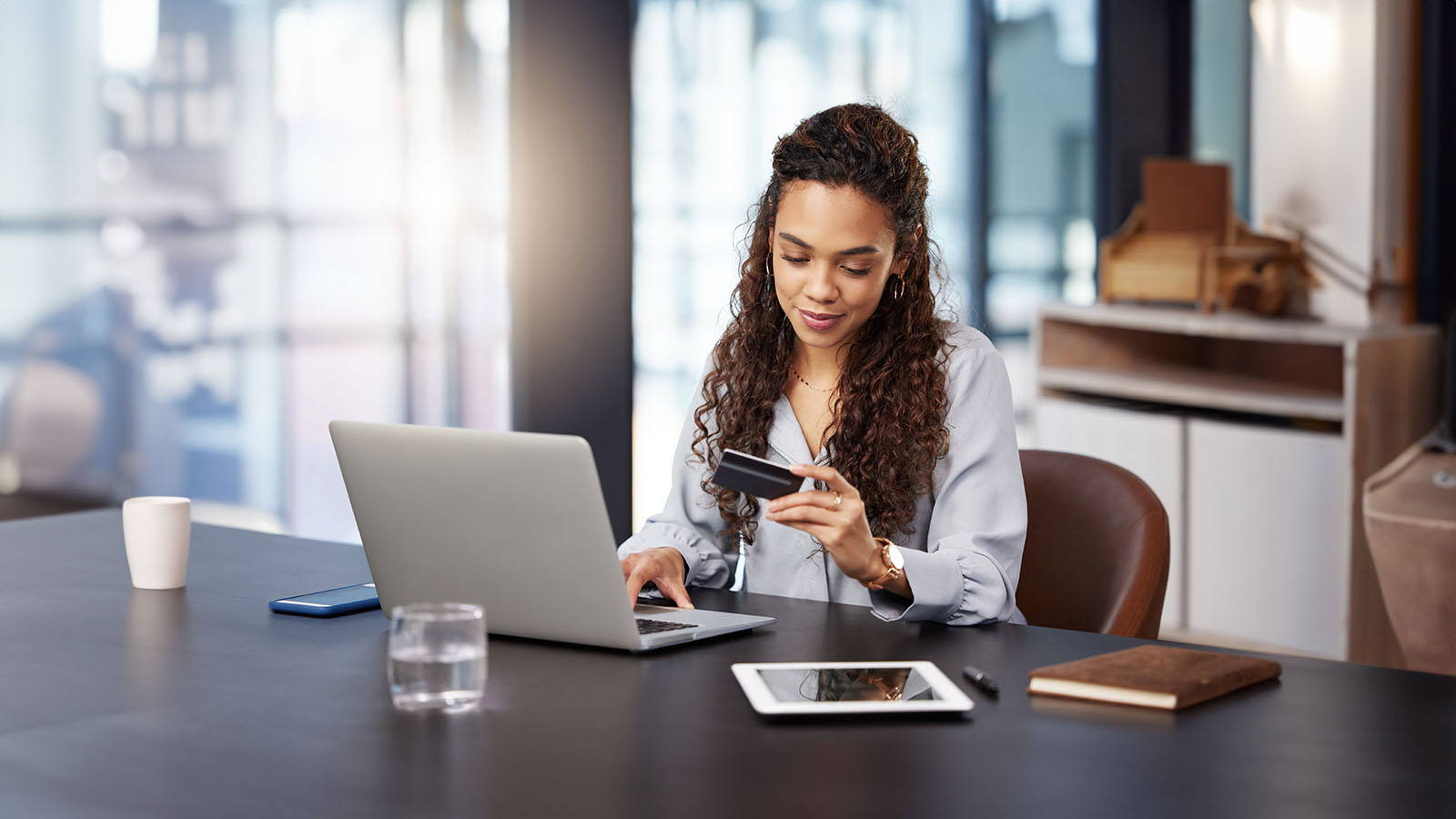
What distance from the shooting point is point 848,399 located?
1.94 metres

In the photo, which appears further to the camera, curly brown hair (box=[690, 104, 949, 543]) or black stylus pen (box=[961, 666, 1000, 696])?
curly brown hair (box=[690, 104, 949, 543])

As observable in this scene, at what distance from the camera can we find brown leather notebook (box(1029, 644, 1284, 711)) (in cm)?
126

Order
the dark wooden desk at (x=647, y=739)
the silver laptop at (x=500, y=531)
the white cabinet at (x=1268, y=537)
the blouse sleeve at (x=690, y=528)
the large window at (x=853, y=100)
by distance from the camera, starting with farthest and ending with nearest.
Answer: the large window at (x=853, y=100)
the white cabinet at (x=1268, y=537)
the blouse sleeve at (x=690, y=528)
the silver laptop at (x=500, y=531)
the dark wooden desk at (x=647, y=739)

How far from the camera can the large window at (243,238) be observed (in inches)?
173

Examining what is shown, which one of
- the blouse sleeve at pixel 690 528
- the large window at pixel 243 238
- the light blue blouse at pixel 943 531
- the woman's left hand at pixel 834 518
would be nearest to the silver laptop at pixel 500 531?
the woman's left hand at pixel 834 518

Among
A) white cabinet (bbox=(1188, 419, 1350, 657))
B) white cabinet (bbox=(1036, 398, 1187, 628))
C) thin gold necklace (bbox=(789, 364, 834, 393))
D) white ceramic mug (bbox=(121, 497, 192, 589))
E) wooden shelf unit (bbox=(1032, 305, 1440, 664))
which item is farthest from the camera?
white cabinet (bbox=(1036, 398, 1187, 628))

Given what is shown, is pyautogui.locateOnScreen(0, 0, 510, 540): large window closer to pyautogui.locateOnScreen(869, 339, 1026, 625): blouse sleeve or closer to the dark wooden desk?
the dark wooden desk

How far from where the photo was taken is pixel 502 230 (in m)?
5.33

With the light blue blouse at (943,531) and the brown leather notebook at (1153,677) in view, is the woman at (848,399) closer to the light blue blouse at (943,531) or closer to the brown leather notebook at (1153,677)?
the light blue blouse at (943,531)

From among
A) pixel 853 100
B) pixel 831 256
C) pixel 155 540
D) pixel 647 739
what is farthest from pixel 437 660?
pixel 853 100

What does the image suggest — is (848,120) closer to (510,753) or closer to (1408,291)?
(510,753)

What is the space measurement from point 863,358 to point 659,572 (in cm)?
41

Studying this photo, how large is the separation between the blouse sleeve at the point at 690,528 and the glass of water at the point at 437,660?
63 cm

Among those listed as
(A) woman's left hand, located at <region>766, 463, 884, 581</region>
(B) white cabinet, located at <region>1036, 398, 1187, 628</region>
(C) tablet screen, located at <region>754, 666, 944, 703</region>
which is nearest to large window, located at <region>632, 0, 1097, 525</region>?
(B) white cabinet, located at <region>1036, 398, 1187, 628</region>
